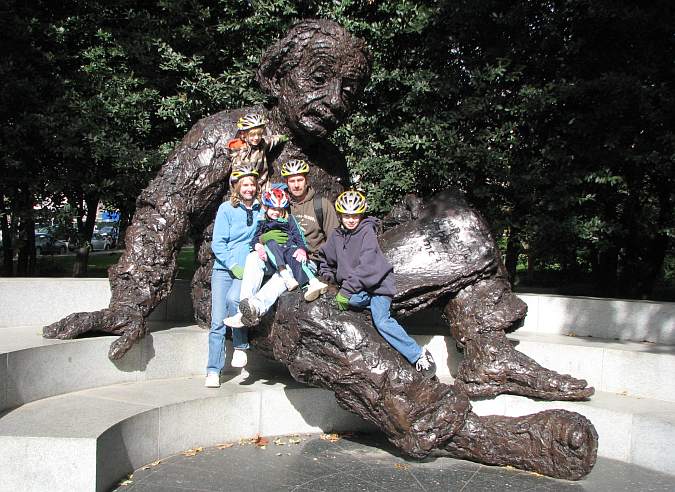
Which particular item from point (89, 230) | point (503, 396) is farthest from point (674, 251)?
point (89, 230)

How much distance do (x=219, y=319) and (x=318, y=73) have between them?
1.82 metres

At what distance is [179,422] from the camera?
417cm

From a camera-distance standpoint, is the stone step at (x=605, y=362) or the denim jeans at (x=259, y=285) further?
the stone step at (x=605, y=362)

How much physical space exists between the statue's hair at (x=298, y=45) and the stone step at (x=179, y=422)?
2193 mm

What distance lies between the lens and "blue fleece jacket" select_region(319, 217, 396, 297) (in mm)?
4102

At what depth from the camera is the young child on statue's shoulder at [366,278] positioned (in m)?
4.10

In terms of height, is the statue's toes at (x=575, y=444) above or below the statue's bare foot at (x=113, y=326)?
below

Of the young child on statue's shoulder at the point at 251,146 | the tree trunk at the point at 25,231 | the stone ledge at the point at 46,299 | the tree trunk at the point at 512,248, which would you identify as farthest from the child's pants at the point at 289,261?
→ the tree trunk at the point at 25,231

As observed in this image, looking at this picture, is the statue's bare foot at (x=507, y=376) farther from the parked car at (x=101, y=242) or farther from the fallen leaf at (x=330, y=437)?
the parked car at (x=101, y=242)

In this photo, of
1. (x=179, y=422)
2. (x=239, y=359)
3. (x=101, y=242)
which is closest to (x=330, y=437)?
(x=239, y=359)

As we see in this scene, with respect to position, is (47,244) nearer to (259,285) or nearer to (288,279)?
(259,285)

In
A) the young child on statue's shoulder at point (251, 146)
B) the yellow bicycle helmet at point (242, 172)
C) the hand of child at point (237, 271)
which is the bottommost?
the hand of child at point (237, 271)

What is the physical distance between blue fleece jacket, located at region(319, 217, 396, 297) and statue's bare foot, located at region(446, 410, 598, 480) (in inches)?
38.0

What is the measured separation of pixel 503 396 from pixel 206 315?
2.18 m
